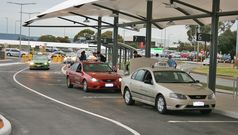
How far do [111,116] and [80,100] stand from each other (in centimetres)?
483

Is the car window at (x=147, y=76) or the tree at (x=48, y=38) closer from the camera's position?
the car window at (x=147, y=76)

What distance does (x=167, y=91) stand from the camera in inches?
593

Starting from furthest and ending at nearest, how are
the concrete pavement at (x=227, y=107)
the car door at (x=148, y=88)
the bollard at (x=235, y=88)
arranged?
the bollard at (x=235, y=88) < the car door at (x=148, y=88) < the concrete pavement at (x=227, y=107)

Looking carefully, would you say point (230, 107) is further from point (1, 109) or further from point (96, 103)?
point (1, 109)

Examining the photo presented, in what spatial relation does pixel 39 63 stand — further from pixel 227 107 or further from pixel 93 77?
pixel 227 107

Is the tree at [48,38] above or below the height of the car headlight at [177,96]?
above

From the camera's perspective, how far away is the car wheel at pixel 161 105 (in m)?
15.1

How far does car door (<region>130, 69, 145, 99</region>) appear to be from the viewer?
55.3ft

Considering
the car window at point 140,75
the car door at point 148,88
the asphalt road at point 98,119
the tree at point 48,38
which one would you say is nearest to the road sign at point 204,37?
the car window at point 140,75

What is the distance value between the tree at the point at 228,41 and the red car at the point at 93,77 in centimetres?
8599

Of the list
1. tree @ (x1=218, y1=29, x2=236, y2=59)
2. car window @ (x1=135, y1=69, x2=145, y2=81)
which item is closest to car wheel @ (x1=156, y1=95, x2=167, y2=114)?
car window @ (x1=135, y1=69, x2=145, y2=81)

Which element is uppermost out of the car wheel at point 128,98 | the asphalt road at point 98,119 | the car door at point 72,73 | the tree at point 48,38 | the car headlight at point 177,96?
the tree at point 48,38

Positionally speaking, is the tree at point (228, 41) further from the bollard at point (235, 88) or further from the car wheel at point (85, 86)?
the car wheel at point (85, 86)

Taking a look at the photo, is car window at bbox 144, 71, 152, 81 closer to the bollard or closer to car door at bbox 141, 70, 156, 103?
car door at bbox 141, 70, 156, 103
